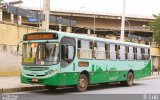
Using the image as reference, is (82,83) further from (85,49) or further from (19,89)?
(19,89)

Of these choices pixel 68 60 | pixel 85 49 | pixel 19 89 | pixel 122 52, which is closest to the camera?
pixel 68 60

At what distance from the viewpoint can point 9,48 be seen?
94.2 feet

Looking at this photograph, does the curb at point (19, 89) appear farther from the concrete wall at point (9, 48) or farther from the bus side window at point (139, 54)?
the bus side window at point (139, 54)

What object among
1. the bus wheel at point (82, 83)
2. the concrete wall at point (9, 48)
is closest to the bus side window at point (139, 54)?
the bus wheel at point (82, 83)

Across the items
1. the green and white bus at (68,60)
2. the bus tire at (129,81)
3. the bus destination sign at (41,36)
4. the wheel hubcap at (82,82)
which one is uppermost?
the bus destination sign at (41,36)

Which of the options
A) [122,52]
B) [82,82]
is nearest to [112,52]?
[122,52]

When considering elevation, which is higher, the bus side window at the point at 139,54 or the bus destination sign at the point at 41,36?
the bus destination sign at the point at 41,36

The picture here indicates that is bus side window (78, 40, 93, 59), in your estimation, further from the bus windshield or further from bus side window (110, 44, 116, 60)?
bus side window (110, 44, 116, 60)

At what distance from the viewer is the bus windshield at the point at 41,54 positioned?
19.3 meters

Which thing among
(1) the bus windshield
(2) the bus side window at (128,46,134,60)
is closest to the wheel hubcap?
(1) the bus windshield

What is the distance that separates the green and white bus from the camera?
1927 centimetres

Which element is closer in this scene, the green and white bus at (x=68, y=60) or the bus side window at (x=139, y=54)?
the green and white bus at (x=68, y=60)

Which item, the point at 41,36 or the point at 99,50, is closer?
the point at 41,36

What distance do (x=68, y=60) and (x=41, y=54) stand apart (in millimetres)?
1331
